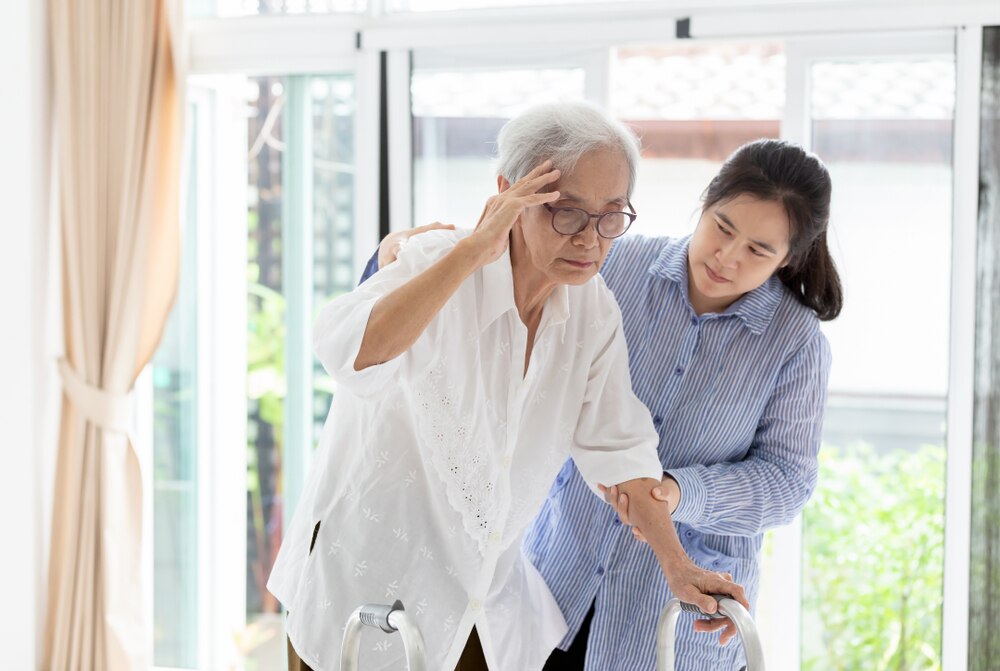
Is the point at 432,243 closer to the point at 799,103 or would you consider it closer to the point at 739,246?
the point at 739,246

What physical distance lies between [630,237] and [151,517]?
225cm

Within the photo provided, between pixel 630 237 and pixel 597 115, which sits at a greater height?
pixel 597 115

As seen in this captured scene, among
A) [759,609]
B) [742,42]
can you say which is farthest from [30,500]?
[742,42]

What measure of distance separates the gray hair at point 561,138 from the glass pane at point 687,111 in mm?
1424

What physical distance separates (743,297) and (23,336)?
224 centimetres

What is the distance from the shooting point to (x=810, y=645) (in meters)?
2.79

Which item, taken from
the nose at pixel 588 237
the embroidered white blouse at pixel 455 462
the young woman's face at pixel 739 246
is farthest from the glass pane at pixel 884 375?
the nose at pixel 588 237

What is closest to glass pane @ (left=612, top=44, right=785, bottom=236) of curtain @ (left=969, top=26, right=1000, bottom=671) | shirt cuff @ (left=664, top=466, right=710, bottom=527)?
curtain @ (left=969, top=26, right=1000, bottom=671)

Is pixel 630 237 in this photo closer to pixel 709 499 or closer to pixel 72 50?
pixel 709 499

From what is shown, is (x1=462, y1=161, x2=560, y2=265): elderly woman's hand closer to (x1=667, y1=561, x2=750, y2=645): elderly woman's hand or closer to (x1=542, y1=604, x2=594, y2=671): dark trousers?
(x1=667, y1=561, x2=750, y2=645): elderly woman's hand

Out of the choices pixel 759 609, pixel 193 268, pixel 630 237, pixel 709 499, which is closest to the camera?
pixel 709 499

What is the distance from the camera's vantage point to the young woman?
163cm

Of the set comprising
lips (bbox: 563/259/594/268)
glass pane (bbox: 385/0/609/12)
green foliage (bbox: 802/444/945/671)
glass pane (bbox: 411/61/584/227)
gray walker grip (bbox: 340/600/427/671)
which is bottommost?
green foliage (bbox: 802/444/945/671)

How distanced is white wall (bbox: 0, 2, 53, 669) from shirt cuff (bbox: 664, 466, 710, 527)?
2.17 meters
